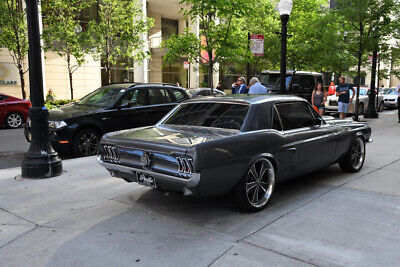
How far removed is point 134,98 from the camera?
9320 mm

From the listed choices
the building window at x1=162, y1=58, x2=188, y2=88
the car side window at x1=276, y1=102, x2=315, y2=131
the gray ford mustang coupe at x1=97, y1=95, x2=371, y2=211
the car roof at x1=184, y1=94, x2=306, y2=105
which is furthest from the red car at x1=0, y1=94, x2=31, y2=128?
the building window at x1=162, y1=58, x2=188, y2=88

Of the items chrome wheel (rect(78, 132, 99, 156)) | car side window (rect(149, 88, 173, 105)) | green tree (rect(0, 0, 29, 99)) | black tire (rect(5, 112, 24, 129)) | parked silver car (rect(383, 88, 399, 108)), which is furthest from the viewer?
parked silver car (rect(383, 88, 399, 108))

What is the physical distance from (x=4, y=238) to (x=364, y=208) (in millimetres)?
4228

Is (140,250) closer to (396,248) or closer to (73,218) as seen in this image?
(73,218)

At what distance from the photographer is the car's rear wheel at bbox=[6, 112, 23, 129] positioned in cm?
1411

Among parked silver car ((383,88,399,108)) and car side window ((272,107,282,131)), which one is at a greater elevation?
car side window ((272,107,282,131))

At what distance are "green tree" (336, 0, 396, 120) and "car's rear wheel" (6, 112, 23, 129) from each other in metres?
14.1

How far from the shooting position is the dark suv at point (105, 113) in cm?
805

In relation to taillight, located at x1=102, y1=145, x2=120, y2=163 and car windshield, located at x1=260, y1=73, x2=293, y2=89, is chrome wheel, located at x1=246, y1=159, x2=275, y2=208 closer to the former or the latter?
taillight, located at x1=102, y1=145, x2=120, y2=163

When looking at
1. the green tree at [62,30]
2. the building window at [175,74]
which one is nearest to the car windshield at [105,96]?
the green tree at [62,30]

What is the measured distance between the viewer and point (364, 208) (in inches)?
184

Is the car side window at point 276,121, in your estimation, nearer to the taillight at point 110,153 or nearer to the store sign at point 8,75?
the taillight at point 110,153

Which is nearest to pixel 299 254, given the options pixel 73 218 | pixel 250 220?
pixel 250 220

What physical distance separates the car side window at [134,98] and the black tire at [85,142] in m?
1.08
